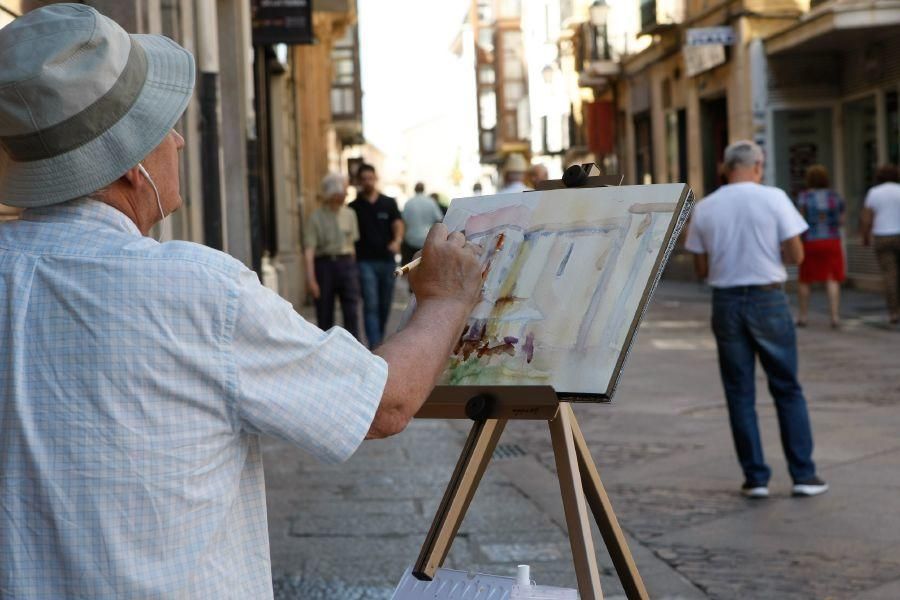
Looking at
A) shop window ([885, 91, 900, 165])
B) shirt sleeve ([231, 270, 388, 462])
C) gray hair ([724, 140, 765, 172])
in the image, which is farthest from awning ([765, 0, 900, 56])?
shirt sleeve ([231, 270, 388, 462])

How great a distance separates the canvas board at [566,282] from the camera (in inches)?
139

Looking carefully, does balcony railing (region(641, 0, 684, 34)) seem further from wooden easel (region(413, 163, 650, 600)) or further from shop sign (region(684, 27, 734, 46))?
wooden easel (region(413, 163, 650, 600))

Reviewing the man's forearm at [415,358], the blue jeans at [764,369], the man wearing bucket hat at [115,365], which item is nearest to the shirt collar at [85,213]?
the man wearing bucket hat at [115,365]

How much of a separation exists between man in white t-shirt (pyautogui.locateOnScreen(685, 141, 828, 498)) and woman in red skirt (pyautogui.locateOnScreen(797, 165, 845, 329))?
8805 mm

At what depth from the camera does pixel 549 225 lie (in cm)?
372

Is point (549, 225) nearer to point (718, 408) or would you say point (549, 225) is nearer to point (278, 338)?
point (278, 338)

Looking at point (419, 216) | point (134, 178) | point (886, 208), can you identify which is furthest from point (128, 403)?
point (419, 216)

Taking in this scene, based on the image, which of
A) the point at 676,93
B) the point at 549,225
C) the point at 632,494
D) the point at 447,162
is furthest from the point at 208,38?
the point at 447,162

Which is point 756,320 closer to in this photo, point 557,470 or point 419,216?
point 557,470

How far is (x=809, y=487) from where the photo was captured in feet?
23.0

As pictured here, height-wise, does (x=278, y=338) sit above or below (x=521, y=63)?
below

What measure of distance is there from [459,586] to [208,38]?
6543mm

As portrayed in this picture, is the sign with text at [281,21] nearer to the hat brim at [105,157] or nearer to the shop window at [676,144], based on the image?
the hat brim at [105,157]

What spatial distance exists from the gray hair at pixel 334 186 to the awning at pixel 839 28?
10677 millimetres
